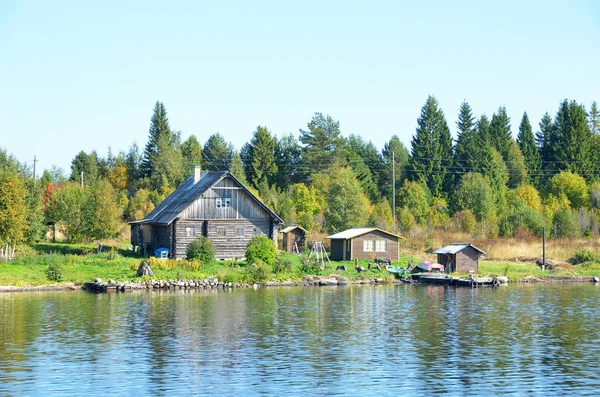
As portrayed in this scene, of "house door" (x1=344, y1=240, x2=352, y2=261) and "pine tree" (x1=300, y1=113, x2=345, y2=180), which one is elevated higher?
"pine tree" (x1=300, y1=113, x2=345, y2=180)

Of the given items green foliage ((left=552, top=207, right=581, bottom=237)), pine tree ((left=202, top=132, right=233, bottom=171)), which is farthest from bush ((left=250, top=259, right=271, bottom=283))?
pine tree ((left=202, top=132, right=233, bottom=171))

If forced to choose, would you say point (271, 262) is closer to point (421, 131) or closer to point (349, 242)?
point (349, 242)

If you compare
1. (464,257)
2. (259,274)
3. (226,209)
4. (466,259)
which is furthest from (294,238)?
(259,274)

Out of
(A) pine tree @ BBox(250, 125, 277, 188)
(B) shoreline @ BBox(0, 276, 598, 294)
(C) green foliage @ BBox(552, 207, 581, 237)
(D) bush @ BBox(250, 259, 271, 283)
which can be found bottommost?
(B) shoreline @ BBox(0, 276, 598, 294)

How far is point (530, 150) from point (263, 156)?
38682 mm

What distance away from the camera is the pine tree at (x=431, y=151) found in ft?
370

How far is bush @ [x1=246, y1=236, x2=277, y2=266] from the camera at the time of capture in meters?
65.2

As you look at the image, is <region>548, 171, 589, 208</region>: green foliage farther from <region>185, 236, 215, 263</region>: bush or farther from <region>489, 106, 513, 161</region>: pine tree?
<region>185, 236, 215, 263</region>: bush

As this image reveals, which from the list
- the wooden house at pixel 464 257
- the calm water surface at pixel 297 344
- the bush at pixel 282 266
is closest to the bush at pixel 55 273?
the calm water surface at pixel 297 344

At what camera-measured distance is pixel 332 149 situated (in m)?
123

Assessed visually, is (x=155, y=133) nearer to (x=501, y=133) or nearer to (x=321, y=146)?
(x=321, y=146)

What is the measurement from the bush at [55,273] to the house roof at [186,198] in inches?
484

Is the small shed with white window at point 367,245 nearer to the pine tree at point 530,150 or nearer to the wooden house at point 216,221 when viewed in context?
the wooden house at point 216,221

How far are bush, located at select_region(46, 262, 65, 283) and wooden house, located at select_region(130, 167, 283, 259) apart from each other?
40.1ft
